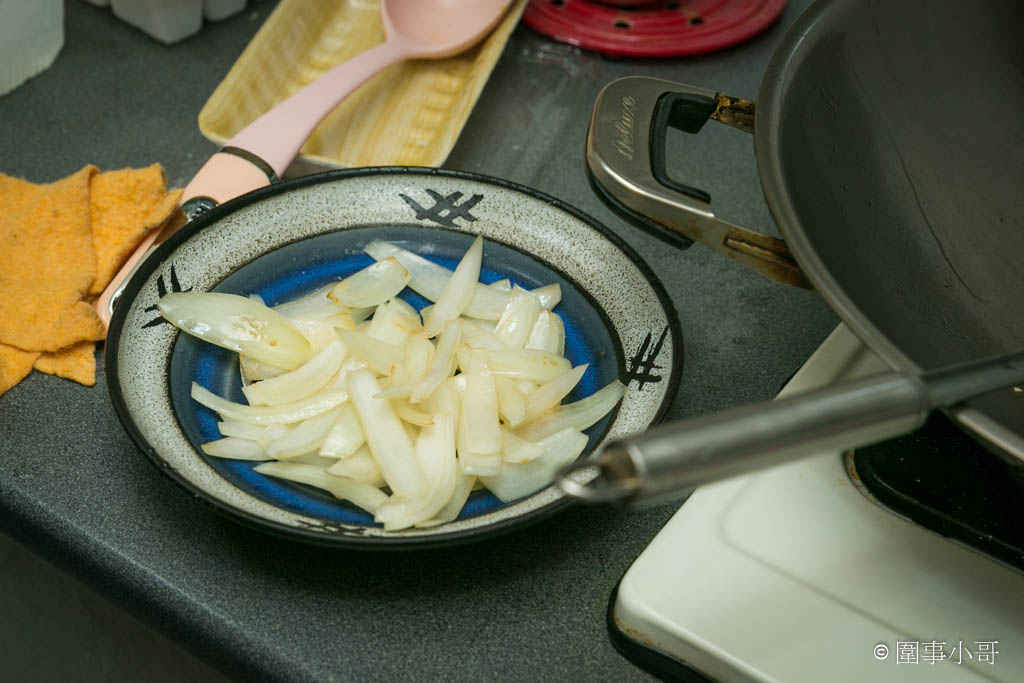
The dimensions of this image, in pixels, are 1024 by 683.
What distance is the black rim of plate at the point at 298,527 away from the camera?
1.40 feet

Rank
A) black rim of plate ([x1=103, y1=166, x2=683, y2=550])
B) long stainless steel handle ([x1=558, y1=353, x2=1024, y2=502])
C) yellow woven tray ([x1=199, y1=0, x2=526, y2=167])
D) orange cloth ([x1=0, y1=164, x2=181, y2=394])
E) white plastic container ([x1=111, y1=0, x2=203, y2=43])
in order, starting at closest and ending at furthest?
1. long stainless steel handle ([x1=558, y1=353, x2=1024, y2=502])
2. black rim of plate ([x1=103, y1=166, x2=683, y2=550])
3. orange cloth ([x1=0, y1=164, x2=181, y2=394])
4. yellow woven tray ([x1=199, y1=0, x2=526, y2=167])
5. white plastic container ([x1=111, y1=0, x2=203, y2=43])

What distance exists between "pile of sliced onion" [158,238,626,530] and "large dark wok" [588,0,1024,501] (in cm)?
12

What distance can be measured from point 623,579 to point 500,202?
267 mm

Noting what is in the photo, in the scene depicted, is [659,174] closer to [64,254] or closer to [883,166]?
[883,166]

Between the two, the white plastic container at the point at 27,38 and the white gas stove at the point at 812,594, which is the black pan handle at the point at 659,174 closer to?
the white gas stove at the point at 812,594

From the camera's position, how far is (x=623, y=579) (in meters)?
0.48

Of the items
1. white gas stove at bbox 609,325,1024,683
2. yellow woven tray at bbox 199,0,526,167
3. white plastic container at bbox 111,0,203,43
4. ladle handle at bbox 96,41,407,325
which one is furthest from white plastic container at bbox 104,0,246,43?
white gas stove at bbox 609,325,1024,683

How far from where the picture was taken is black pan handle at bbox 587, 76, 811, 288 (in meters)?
0.46

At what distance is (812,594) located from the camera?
1.55 feet

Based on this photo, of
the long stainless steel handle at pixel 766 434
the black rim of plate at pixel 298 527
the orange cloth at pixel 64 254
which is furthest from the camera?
the orange cloth at pixel 64 254

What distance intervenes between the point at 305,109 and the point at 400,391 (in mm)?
319

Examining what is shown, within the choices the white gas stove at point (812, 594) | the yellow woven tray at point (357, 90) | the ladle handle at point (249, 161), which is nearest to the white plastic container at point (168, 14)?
the yellow woven tray at point (357, 90)

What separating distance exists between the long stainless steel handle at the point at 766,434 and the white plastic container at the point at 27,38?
0.78 metres

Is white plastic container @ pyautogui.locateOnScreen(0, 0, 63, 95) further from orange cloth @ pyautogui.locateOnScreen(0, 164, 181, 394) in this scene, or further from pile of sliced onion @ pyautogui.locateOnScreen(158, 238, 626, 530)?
pile of sliced onion @ pyautogui.locateOnScreen(158, 238, 626, 530)
